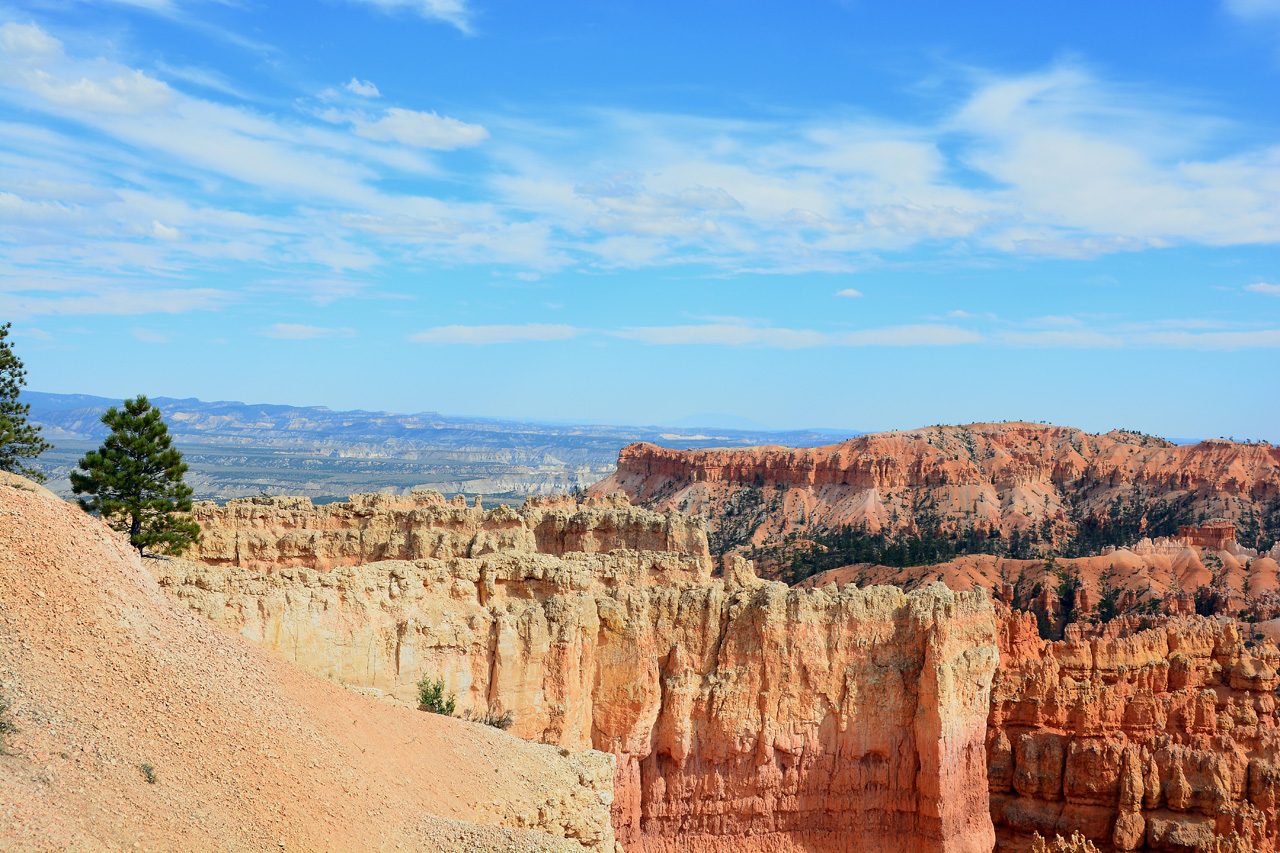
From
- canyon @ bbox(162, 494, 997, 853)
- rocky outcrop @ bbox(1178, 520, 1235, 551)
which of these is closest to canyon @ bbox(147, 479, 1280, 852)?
canyon @ bbox(162, 494, 997, 853)

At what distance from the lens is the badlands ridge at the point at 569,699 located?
50.3 ft

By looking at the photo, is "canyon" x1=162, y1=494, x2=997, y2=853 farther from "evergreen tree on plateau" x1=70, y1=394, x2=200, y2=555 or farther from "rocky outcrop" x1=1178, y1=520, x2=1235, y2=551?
"rocky outcrop" x1=1178, y1=520, x2=1235, y2=551

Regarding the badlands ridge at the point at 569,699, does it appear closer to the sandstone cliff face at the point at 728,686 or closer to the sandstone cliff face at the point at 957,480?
Result: the sandstone cliff face at the point at 728,686

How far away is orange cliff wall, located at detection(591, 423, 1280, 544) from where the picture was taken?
392ft

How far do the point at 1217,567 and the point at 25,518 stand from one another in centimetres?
8974

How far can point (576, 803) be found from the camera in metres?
20.5

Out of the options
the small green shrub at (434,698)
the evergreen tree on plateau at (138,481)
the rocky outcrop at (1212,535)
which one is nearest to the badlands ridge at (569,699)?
the small green shrub at (434,698)

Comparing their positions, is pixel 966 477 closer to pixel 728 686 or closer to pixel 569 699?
pixel 728 686

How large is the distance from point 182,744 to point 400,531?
69.9 feet

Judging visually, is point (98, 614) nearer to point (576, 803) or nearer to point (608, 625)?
point (576, 803)

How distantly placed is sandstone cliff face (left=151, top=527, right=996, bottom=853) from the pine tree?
33.1 feet

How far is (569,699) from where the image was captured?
2689 centimetres

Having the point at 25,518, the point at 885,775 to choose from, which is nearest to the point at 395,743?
the point at 25,518

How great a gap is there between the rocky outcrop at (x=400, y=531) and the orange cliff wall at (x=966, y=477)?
77.3m
